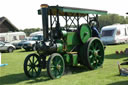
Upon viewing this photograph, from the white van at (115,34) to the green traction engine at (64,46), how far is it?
15.1m

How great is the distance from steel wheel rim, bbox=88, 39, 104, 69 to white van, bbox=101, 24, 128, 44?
49.9 feet

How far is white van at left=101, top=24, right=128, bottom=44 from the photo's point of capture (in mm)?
24750

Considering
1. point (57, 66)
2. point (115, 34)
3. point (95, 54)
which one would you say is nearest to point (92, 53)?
point (95, 54)

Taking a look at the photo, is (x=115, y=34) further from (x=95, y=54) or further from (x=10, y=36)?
(x=95, y=54)

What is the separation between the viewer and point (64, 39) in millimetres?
8648

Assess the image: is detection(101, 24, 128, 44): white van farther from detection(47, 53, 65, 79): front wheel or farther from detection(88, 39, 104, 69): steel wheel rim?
detection(47, 53, 65, 79): front wheel

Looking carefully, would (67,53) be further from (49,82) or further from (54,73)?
(49,82)

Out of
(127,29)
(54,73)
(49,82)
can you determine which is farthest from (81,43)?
(127,29)

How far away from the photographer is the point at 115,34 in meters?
24.8

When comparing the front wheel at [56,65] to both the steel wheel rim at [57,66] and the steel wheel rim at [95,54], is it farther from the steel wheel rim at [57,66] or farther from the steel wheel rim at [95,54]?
the steel wheel rim at [95,54]

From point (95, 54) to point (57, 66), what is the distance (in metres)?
2.19

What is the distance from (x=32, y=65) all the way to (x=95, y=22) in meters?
3.44

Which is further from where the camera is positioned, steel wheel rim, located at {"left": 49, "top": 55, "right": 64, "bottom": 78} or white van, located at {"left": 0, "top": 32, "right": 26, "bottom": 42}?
white van, located at {"left": 0, "top": 32, "right": 26, "bottom": 42}

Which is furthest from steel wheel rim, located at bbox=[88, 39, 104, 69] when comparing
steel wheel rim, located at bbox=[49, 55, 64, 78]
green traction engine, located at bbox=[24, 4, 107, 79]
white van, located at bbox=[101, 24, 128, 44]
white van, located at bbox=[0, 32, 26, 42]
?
white van, located at bbox=[0, 32, 26, 42]
